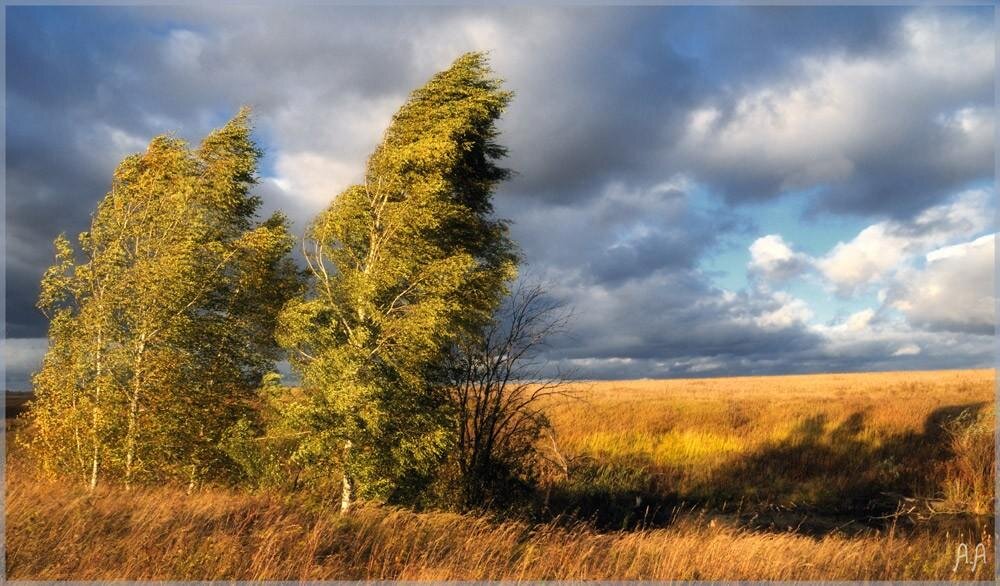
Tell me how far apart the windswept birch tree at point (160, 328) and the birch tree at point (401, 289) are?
6.34 ft

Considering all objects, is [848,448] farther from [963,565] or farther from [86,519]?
[86,519]

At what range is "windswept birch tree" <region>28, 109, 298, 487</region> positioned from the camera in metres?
12.6

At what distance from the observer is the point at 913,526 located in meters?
16.5

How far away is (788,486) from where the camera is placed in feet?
68.0

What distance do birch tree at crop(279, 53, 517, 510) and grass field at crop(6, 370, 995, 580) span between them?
1305 mm

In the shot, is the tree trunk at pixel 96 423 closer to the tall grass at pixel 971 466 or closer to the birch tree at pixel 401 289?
the birch tree at pixel 401 289

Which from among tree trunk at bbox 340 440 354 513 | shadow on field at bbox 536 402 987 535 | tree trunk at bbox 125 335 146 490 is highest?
tree trunk at bbox 125 335 146 490

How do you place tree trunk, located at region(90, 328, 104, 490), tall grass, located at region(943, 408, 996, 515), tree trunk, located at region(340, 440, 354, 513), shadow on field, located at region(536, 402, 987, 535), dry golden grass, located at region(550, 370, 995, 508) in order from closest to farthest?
tree trunk, located at region(340, 440, 354, 513) → tree trunk, located at region(90, 328, 104, 490) → tall grass, located at region(943, 408, 996, 515) → shadow on field, located at region(536, 402, 987, 535) → dry golden grass, located at region(550, 370, 995, 508)

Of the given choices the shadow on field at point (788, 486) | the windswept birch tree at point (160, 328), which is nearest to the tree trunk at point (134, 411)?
the windswept birch tree at point (160, 328)

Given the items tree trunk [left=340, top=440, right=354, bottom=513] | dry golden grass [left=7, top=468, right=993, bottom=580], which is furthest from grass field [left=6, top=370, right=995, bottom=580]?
tree trunk [left=340, top=440, right=354, bottom=513]

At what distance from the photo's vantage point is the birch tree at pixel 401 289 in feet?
36.5

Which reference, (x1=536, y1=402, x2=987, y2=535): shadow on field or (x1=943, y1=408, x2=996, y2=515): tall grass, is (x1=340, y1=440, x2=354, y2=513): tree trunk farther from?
(x1=943, y1=408, x2=996, y2=515): tall grass

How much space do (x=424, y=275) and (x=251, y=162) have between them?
5826mm

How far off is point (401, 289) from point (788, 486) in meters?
15.5
